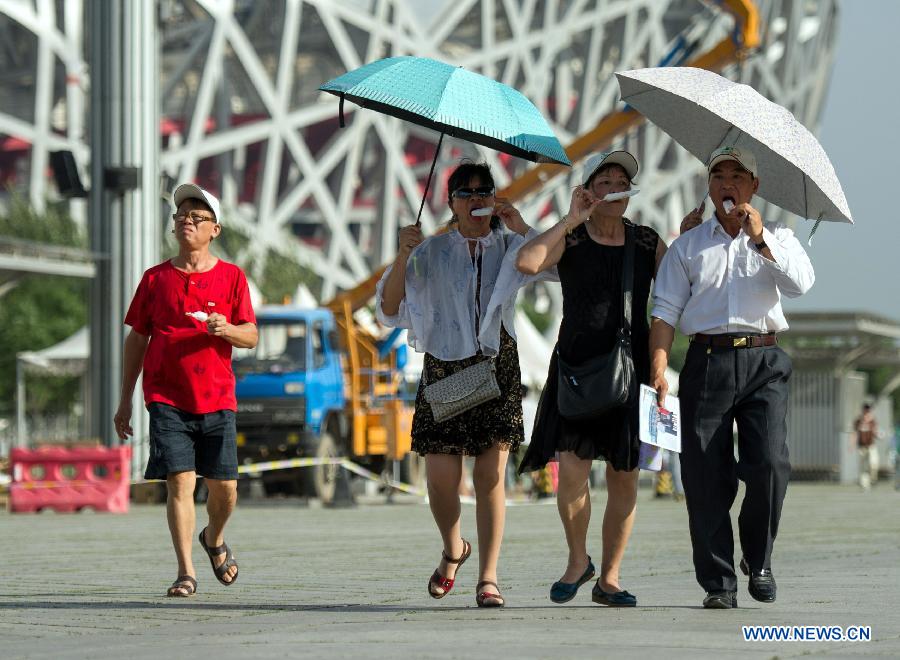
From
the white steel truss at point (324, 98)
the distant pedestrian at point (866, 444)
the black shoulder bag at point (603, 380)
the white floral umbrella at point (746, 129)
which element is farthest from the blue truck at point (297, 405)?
the white steel truss at point (324, 98)

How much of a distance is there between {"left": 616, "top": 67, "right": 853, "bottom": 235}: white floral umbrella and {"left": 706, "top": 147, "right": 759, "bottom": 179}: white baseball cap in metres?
0.08

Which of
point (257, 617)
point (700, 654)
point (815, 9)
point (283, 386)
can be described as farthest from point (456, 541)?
point (815, 9)

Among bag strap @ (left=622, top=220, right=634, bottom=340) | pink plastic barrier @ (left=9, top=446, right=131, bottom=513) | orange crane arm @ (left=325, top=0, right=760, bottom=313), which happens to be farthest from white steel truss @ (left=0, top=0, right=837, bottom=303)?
bag strap @ (left=622, top=220, right=634, bottom=340)

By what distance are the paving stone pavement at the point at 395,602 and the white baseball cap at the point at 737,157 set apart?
1.76 meters

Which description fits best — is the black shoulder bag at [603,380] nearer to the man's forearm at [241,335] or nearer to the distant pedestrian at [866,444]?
the man's forearm at [241,335]

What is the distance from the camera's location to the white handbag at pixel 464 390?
748 cm

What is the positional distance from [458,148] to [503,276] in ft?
230

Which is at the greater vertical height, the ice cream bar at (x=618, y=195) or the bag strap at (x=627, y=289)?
the ice cream bar at (x=618, y=195)

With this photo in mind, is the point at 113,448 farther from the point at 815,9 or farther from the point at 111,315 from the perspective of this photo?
the point at 815,9

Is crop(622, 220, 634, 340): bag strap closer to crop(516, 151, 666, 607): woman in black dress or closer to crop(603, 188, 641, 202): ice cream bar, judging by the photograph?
crop(516, 151, 666, 607): woman in black dress

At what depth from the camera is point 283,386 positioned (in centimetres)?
→ 2445

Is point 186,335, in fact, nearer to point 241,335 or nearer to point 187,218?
point 241,335

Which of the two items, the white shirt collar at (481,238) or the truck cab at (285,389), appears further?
the truck cab at (285,389)

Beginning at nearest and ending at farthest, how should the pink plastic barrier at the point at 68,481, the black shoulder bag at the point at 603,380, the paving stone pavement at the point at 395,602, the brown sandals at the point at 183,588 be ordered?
the paving stone pavement at the point at 395,602 → the black shoulder bag at the point at 603,380 → the brown sandals at the point at 183,588 → the pink plastic barrier at the point at 68,481
